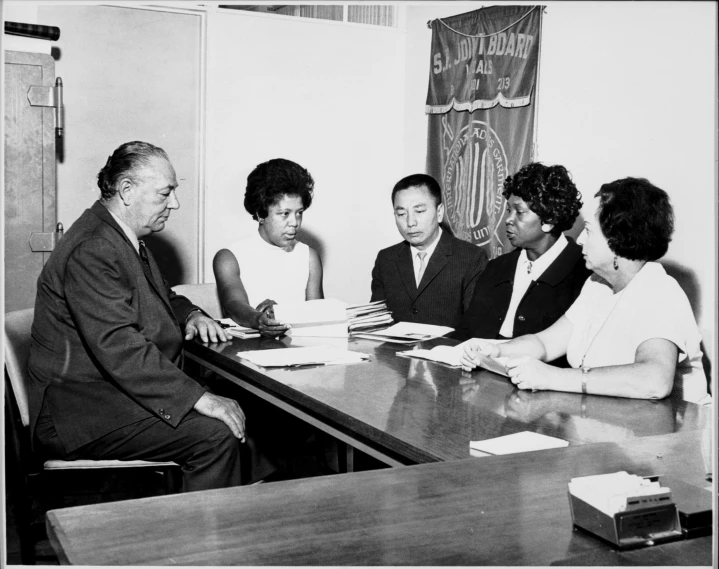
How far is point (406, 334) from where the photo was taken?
3318mm

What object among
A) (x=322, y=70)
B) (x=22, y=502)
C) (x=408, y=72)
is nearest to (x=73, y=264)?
(x=22, y=502)

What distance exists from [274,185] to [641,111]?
5.45 ft

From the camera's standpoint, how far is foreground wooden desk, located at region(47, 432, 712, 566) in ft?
3.56

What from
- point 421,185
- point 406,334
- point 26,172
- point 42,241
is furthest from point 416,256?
point 26,172

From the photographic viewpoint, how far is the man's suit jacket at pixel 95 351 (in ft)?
8.65

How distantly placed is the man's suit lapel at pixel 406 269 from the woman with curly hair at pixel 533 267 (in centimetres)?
38

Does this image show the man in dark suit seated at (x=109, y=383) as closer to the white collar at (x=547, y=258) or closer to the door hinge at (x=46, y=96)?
the white collar at (x=547, y=258)

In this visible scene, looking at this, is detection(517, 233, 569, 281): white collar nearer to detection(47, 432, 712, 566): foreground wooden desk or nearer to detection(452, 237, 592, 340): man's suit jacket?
detection(452, 237, 592, 340): man's suit jacket

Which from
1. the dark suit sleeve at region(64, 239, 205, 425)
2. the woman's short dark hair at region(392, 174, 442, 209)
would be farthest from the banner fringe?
the dark suit sleeve at region(64, 239, 205, 425)

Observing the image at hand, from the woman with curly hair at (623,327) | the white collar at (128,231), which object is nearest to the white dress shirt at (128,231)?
the white collar at (128,231)

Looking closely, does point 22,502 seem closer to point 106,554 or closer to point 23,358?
point 23,358

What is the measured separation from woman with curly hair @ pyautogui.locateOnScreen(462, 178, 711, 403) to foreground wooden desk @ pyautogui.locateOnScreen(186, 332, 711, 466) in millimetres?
51

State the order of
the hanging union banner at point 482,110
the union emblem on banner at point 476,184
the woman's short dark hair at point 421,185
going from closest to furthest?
the woman's short dark hair at point 421,185 < the hanging union banner at point 482,110 < the union emblem on banner at point 476,184

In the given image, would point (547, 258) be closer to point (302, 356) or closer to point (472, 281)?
point (472, 281)
